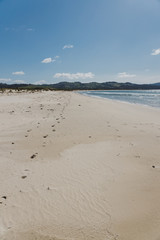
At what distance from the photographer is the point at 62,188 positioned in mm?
4195

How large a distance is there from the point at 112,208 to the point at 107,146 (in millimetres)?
3590

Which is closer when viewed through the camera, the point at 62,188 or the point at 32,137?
the point at 62,188

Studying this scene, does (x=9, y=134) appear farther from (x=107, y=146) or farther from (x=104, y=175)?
(x=104, y=175)

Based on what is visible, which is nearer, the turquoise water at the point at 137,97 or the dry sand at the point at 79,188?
the dry sand at the point at 79,188

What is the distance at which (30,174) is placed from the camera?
478cm

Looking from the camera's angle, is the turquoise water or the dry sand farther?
the turquoise water

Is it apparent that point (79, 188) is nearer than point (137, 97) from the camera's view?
Yes

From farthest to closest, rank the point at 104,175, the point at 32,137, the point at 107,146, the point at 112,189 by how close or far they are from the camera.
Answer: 1. the point at 32,137
2. the point at 107,146
3. the point at 104,175
4. the point at 112,189

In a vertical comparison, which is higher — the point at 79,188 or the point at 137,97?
the point at 137,97

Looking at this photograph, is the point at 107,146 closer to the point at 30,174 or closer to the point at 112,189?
the point at 112,189

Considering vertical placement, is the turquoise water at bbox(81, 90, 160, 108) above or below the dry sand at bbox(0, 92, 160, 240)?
above

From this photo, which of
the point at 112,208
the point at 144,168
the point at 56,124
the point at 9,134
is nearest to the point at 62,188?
the point at 112,208

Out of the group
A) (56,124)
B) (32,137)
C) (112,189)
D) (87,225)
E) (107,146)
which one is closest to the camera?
(87,225)

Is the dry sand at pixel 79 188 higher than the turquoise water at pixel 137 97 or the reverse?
the reverse
